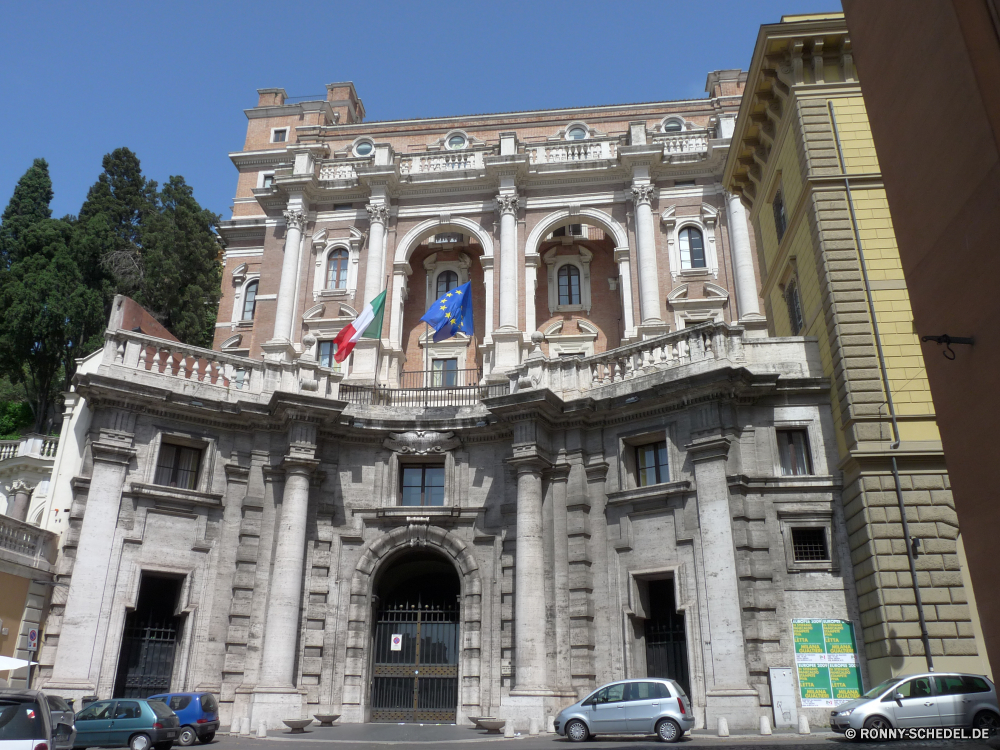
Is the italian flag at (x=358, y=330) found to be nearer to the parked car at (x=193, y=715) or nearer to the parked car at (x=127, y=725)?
the parked car at (x=193, y=715)

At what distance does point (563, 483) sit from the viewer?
22938 mm

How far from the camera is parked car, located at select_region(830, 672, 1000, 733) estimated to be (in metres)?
14.9

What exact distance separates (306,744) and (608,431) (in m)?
11.0

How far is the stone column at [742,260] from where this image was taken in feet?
120

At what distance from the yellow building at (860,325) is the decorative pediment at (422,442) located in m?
10.8

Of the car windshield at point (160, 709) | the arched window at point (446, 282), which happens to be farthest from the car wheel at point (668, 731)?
the arched window at point (446, 282)

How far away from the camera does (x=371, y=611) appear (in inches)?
909

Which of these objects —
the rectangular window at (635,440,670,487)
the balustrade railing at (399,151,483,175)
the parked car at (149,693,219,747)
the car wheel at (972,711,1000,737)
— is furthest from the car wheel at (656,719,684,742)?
the balustrade railing at (399,151,483,175)

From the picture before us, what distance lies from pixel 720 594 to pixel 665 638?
2323 mm

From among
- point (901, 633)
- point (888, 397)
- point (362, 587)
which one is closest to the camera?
point (901, 633)

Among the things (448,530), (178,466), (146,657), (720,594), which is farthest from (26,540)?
(720,594)

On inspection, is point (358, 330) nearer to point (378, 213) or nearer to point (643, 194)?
point (378, 213)

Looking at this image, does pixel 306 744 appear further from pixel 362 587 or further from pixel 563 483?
pixel 563 483

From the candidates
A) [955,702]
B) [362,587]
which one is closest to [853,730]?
[955,702]
